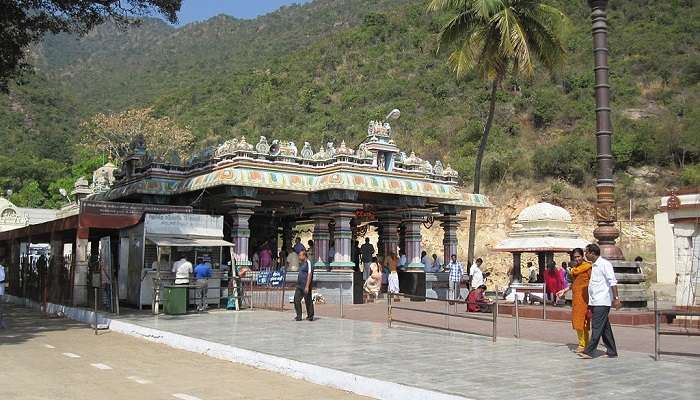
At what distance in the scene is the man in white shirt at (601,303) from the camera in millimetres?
10133

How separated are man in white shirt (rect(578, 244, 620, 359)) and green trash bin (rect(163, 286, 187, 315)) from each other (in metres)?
10.2

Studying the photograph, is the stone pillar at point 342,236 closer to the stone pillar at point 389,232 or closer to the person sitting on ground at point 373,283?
the person sitting on ground at point 373,283

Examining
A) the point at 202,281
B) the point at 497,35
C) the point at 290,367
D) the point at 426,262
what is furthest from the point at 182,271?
the point at 497,35

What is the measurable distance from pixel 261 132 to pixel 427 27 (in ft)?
61.7

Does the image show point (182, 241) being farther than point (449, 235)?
No

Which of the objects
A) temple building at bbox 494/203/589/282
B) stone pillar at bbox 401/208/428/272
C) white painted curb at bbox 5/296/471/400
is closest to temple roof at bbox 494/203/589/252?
temple building at bbox 494/203/589/282

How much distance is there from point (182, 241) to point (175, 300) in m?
1.84

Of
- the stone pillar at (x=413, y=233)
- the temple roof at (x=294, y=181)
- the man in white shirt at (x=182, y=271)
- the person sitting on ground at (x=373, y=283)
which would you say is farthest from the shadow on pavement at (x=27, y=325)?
the stone pillar at (x=413, y=233)

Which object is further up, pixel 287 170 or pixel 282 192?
pixel 287 170

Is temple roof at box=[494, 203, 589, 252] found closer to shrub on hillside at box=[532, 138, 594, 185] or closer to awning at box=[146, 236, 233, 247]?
awning at box=[146, 236, 233, 247]

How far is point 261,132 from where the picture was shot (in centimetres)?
6288

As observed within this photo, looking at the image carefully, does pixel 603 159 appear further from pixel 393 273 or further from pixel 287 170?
pixel 287 170

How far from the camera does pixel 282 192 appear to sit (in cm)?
2292

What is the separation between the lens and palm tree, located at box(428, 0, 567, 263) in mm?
24594
